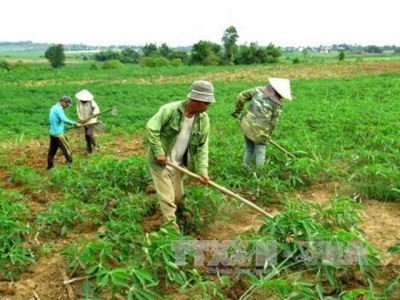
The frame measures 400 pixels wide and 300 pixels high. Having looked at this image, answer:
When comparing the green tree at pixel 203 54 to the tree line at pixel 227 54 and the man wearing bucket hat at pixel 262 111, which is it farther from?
the man wearing bucket hat at pixel 262 111

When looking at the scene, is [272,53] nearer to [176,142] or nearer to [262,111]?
[262,111]

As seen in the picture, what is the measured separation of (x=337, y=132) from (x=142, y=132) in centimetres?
402

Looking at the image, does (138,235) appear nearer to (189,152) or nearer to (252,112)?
(189,152)

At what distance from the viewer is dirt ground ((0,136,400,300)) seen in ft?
11.5

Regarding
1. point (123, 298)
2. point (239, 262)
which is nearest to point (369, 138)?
point (239, 262)

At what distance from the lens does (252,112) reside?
599 centimetres

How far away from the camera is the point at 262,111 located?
589 cm

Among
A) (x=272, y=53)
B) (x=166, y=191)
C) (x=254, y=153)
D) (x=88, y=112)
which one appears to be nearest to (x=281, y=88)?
(x=254, y=153)

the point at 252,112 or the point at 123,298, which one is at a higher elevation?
the point at 252,112

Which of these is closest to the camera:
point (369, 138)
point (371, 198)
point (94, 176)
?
→ point (371, 198)

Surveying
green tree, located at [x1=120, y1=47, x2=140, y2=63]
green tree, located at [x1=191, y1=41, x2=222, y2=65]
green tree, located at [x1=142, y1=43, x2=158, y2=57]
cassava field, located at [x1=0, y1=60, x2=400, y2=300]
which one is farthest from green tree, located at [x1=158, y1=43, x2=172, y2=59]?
cassava field, located at [x1=0, y1=60, x2=400, y2=300]

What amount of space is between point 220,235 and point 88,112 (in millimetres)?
4527

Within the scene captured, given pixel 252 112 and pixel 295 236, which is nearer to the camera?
pixel 295 236

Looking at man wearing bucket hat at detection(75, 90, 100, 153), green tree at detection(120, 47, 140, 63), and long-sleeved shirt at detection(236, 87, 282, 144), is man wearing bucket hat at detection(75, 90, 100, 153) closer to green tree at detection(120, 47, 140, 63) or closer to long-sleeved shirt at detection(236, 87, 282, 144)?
long-sleeved shirt at detection(236, 87, 282, 144)
